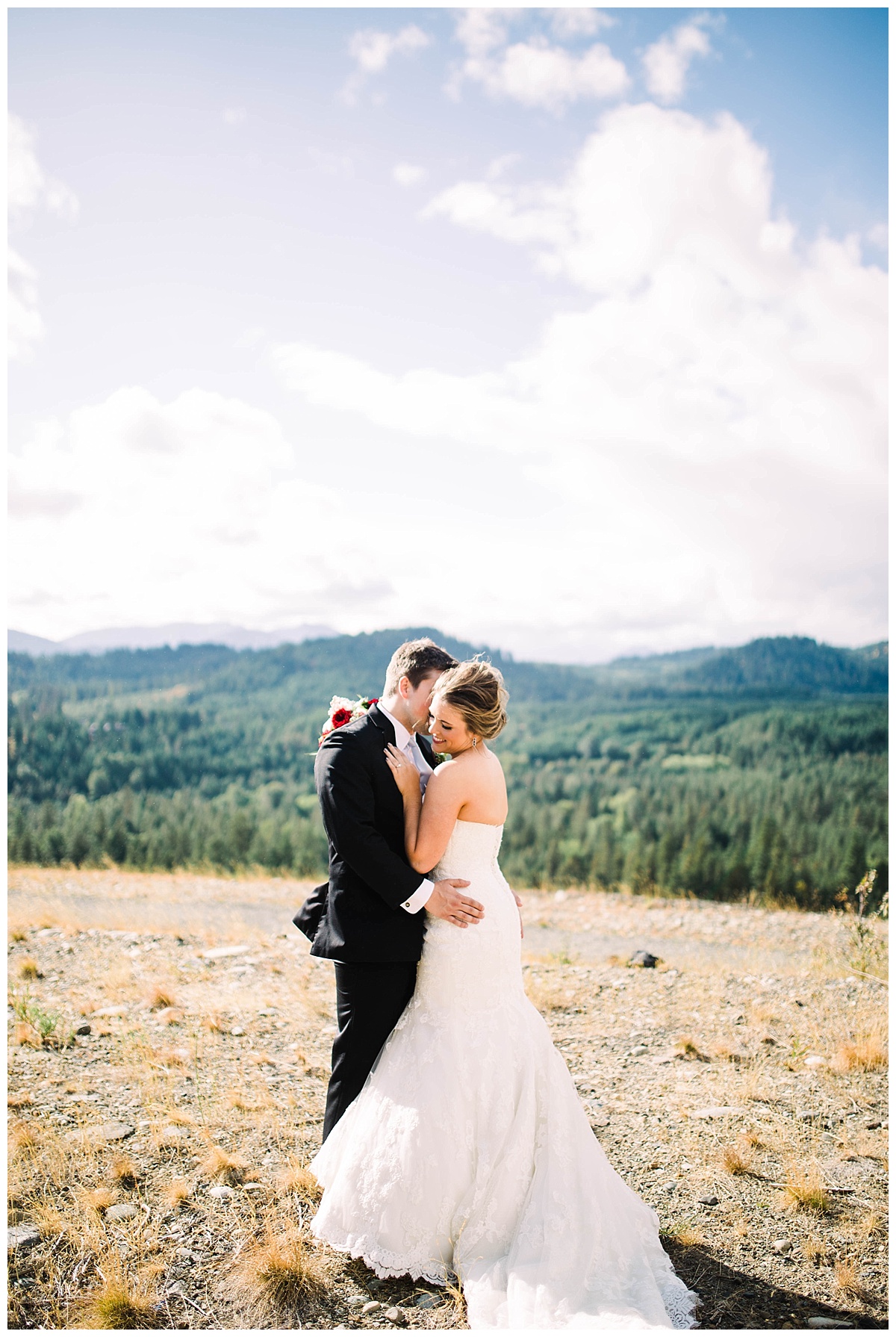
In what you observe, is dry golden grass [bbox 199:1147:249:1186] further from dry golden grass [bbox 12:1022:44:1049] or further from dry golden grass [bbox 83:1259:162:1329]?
dry golden grass [bbox 12:1022:44:1049]

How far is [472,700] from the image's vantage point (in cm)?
390

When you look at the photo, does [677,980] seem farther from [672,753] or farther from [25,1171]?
[672,753]

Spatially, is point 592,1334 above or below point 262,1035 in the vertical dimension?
above

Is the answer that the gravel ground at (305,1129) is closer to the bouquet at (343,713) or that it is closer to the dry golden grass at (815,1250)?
the dry golden grass at (815,1250)

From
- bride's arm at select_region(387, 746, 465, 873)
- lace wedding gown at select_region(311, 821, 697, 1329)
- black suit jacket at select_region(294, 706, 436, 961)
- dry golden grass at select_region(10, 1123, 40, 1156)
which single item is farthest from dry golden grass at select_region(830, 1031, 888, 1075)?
dry golden grass at select_region(10, 1123, 40, 1156)

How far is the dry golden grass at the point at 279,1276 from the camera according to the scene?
3514 mm

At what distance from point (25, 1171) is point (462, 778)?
3694 millimetres

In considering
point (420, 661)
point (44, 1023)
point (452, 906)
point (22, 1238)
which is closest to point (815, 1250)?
point (452, 906)

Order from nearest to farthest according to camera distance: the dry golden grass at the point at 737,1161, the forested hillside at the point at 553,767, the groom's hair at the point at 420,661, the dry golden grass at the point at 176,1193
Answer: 1. the groom's hair at the point at 420,661
2. the dry golden grass at the point at 176,1193
3. the dry golden grass at the point at 737,1161
4. the forested hillside at the point at 553,767

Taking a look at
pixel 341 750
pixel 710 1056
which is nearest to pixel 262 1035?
pixel 710 1056

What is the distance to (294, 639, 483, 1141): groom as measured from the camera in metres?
3.85

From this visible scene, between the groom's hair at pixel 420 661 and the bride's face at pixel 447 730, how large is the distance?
243 millimetres

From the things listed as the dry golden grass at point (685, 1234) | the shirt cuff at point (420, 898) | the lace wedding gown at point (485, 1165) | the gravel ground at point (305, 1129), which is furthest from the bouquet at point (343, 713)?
the dry golden grass at point (685, 1234)

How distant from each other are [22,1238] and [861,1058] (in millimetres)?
6339
